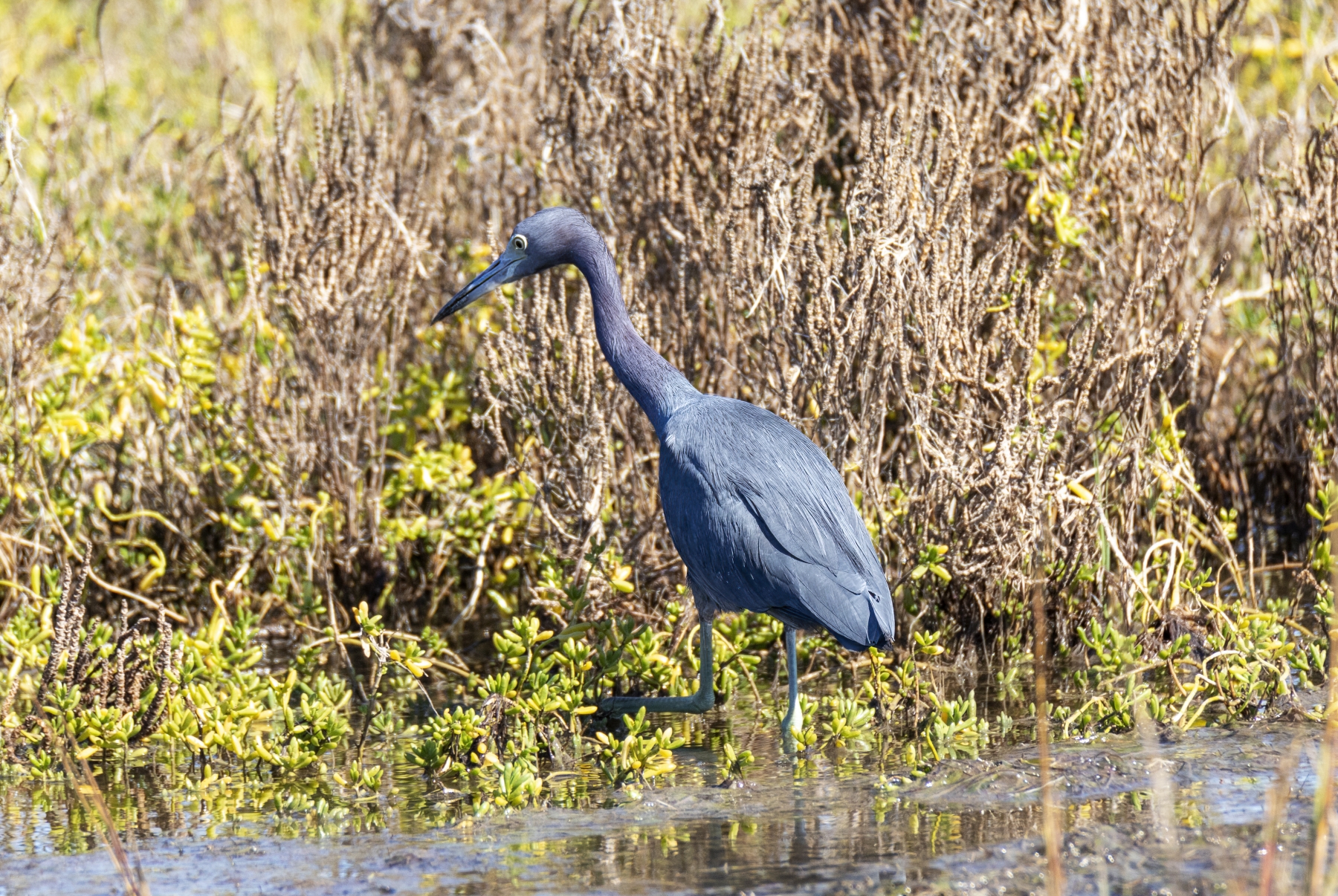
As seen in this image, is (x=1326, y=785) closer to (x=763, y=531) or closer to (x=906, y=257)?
(x=763, y=531)

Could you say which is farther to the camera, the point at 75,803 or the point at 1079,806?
the point at 75,803

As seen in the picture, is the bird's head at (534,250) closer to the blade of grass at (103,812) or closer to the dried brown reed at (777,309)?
the dried brown reed at (777,309)

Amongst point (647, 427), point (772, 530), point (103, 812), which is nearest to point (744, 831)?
point (772, 530)

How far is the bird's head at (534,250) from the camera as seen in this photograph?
466cm

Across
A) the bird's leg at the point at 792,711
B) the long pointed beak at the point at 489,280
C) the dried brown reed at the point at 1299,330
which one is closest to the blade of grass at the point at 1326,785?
the dried brown reed at the point at 1299,330

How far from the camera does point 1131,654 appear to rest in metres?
4.36

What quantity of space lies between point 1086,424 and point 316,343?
2.63 meters

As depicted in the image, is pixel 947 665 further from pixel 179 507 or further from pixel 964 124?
pixel 179 507

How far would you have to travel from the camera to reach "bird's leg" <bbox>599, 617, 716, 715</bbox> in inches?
174

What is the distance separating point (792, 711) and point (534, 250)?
167cm

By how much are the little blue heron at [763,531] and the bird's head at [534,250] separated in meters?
0.61

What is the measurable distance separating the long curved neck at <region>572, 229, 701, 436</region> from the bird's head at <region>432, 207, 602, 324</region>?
0.04 metres

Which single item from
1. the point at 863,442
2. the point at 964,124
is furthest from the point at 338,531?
the point at 964,124

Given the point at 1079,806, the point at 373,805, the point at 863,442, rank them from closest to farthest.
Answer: the point at 1079,806, the point at 373,805, the point at 863,442
